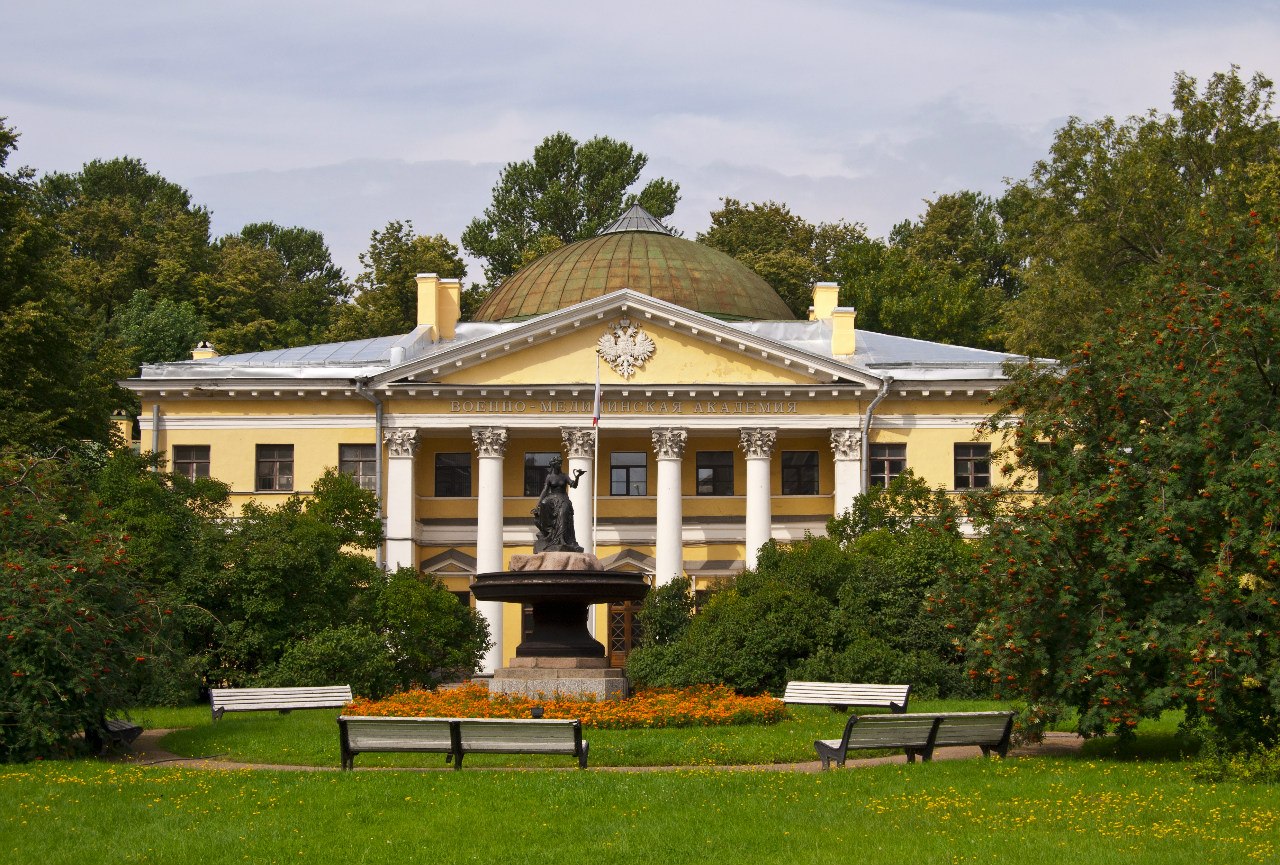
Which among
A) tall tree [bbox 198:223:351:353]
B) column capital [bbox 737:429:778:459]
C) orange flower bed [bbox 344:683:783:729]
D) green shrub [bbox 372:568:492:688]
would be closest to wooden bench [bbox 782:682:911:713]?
orange flower bed [bbox 344:683:783:729]

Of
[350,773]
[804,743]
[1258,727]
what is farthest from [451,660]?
[1258,727]

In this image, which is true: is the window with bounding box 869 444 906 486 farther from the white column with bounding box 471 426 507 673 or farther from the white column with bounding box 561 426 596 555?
the white column with bounding box 471 426 507 673

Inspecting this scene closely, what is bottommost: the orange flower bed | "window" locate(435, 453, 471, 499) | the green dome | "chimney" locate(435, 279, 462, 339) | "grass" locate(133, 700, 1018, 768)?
"grass" locate(133, 700, 1018, 768)

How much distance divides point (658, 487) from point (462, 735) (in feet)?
91.5

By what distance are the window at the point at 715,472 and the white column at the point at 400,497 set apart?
8276mm

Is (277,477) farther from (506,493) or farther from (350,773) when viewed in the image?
(350,773)

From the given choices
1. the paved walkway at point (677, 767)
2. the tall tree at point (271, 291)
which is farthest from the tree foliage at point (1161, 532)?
the tall tree at point (271, 291)

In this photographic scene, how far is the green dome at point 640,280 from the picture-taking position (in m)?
51.5

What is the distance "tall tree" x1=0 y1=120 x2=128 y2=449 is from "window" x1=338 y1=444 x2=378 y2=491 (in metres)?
7.58

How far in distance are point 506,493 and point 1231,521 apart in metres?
30.9

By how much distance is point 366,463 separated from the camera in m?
45.8

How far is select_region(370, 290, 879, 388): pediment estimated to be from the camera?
4416cm

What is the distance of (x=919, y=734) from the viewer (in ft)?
58.5

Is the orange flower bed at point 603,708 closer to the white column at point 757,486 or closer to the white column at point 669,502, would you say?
the white column at point 669,502
